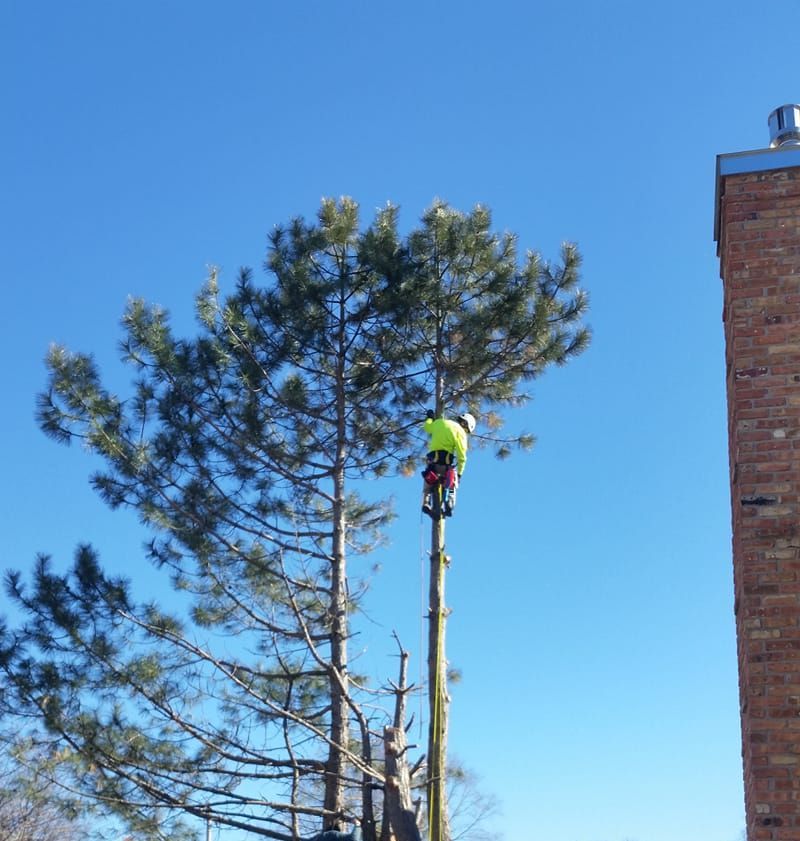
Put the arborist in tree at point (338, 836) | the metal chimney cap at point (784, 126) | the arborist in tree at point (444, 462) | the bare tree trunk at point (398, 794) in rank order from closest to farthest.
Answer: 1. the metal chimney cap at point (784, 126)
2. the bare tree trunk at point (398, 794)
3. the arborist in tree at point (338, 836)
4. the arborist in tree at point (444, 462)

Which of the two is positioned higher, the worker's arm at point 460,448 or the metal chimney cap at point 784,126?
the metal chimney cap at point 784,126

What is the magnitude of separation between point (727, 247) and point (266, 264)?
257 inches

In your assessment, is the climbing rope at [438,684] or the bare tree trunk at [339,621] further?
the bare tree trunk at [339,621]

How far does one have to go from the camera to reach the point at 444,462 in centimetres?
1091

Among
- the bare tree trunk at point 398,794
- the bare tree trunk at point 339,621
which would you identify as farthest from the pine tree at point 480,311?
the bare tree trunk at point 398,794

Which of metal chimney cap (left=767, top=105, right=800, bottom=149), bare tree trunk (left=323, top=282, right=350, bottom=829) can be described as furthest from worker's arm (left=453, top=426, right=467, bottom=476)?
metal chimney cap (left=767, top=105, right=800, bottom=149)

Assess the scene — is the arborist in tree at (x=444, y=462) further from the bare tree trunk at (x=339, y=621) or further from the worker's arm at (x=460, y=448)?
the bare tree trunk at (x=339, y=621)

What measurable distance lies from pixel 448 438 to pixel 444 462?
212mm

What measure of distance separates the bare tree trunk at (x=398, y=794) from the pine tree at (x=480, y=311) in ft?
13.0

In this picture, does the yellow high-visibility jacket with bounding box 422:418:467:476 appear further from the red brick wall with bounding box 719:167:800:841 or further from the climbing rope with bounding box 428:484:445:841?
the red brick wall with bounding box 719:167:800:841

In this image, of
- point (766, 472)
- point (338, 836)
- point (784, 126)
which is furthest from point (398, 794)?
point (784, 126)

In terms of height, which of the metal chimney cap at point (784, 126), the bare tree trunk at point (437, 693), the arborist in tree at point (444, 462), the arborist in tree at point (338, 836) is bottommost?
the arborist in tree at point (338, 836)

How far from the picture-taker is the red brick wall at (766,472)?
22.1ft

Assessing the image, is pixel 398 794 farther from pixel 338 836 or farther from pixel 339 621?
pixel 339 621
